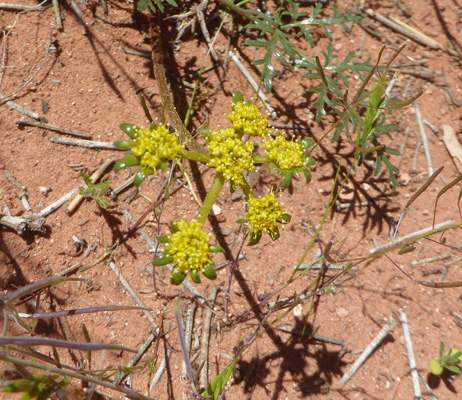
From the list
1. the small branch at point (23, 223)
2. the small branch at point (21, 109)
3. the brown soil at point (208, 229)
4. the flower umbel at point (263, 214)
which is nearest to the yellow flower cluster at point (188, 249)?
the flower umbel at point (263, 214)

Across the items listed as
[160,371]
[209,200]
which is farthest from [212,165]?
[160,371]

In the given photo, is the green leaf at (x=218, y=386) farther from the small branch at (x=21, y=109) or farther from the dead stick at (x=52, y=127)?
→ the small branch at (x=21, y=109)

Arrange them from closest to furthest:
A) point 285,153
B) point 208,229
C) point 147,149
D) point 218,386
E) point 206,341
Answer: point 147,149
point 218,386
point 285,153
point 206,341
point 208,229

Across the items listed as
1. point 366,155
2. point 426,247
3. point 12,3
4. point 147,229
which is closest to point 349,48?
point 366,155

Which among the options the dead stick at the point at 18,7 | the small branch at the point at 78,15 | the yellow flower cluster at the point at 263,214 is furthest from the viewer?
the small branch at the point at 78,15

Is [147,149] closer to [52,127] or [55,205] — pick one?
[55,205]

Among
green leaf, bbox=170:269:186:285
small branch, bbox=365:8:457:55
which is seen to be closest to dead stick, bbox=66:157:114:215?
green leaf, bbox=170:269:186:285

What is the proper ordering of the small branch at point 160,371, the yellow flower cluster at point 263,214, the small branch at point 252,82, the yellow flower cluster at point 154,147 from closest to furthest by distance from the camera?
1. the yellow flower cluster at point 154,147
2. the yellow flower cluster at point 263,214
3. the small branch at point 160,371
4. the small branch at point 252,82

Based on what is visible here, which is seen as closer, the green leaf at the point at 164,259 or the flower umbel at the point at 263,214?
the green leaf at the point at 164,259

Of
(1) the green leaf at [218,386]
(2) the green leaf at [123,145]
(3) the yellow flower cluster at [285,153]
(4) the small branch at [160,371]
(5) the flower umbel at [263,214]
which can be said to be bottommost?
(4) the small branch at [160,371]
